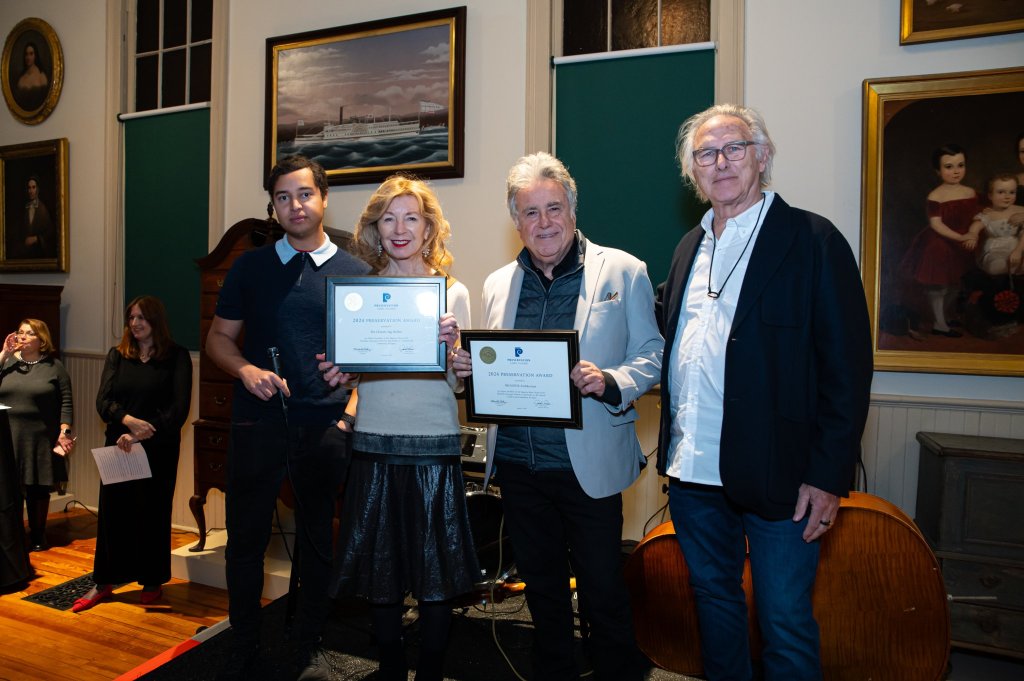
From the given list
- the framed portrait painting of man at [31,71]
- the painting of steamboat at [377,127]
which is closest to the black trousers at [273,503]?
the painting of steamboat at [377,127]

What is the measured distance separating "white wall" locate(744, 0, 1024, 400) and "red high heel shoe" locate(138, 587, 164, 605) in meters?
3.89

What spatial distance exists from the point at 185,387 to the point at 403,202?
2.36 metres

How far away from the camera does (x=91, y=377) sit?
4973mm

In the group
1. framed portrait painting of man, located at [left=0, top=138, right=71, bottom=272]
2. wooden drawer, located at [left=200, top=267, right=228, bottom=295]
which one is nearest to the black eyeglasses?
wooden drawer, located at [left=200, top=267, right=228, bottom=295]

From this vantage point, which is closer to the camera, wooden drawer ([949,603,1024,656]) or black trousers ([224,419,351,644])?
black trousers ([224,419,351,644])

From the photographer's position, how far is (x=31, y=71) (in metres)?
5.18

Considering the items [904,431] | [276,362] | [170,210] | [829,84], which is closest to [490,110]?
[829,84]

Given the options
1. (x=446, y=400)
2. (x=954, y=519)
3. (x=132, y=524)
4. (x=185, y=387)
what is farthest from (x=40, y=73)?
(x=954, y=519)

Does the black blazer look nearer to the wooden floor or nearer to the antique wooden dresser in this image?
the antique wooden dresser

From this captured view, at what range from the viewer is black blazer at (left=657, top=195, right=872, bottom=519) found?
4.66 feet

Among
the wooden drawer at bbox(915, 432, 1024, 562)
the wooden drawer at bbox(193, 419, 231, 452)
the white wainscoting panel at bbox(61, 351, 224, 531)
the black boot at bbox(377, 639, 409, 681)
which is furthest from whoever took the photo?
the white wainscoting panel at bbox(61, 351, 224, 531)

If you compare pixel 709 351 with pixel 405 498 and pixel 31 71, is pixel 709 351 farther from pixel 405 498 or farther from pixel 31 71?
pixel 31 71

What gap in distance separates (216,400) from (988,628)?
376 cm

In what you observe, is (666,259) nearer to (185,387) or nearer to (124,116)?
(185,387)
